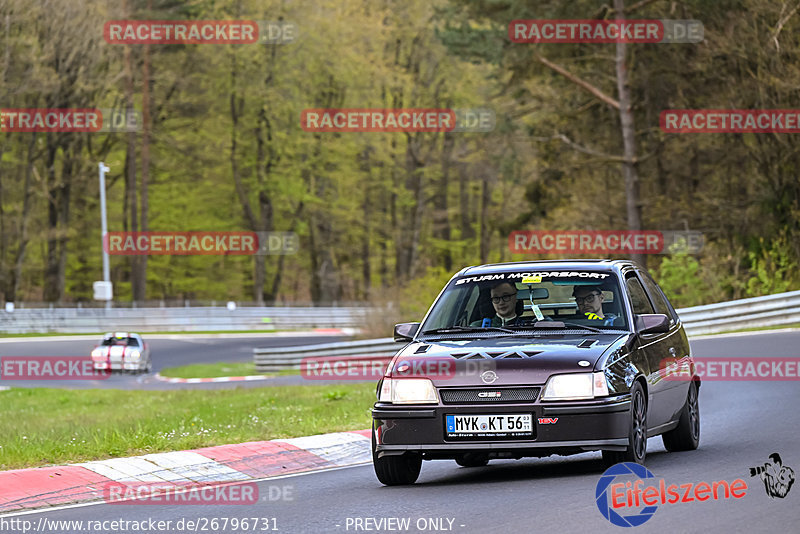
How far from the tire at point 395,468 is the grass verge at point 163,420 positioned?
306 centimetres

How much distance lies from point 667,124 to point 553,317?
31.4 m

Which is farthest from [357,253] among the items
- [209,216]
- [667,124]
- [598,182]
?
[667,124]

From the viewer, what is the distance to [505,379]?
896 centimetres

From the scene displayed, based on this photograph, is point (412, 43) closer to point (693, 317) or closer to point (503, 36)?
point (503, 36)

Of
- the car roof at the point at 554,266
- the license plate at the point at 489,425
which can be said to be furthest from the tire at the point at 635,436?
the car roof at the point at 554,266

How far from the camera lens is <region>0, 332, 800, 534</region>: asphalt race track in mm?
7559

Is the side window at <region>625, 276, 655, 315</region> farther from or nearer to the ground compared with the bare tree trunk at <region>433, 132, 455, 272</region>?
nearer to the ground

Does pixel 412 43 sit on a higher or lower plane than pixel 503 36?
higher

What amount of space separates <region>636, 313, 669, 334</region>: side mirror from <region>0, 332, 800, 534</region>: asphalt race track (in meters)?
1.05
